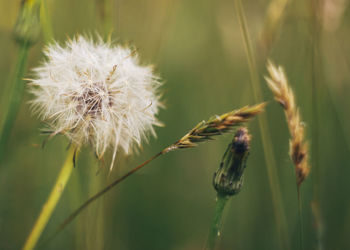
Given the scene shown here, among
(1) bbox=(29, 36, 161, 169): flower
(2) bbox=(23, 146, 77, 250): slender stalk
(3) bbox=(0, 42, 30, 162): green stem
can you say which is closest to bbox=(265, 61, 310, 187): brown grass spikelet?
(1) bbox=(29, 36, 161, 169): flower

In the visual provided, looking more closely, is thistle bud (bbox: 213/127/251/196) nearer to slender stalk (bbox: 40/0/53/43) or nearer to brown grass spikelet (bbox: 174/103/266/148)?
brown grass spikelet (bbox: 174/103/266/148)

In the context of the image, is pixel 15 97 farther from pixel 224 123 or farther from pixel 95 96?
pixel 224 123

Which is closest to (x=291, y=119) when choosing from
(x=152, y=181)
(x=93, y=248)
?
(x=93, y=248)

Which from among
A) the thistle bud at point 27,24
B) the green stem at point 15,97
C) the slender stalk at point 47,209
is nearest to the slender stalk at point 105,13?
the thistle bud at point 27,24

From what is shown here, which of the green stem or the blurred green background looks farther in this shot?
the blurred green background

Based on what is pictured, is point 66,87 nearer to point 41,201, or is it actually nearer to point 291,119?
point 291,119

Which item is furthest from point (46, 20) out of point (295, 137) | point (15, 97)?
point (295, 137)
